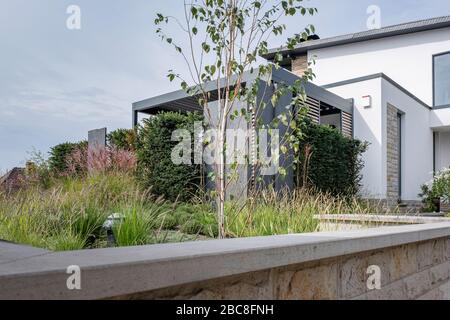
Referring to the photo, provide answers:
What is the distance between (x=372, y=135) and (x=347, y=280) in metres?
8.67

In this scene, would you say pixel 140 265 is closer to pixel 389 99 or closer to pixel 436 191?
pixel 389 99

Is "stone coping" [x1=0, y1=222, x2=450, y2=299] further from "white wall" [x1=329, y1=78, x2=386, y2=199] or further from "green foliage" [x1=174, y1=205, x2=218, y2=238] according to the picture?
"white wall" [x1=329, y1=78, x2=386, y2=199]

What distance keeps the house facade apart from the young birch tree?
21.5 feet

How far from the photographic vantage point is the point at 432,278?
10.0ft

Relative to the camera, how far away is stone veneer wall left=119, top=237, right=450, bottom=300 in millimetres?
1474

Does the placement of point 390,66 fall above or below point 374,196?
above

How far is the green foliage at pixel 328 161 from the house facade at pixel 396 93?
121cm

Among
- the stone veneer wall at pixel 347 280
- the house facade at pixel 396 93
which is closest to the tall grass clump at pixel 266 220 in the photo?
the stone veneer wall at pixel 347 280

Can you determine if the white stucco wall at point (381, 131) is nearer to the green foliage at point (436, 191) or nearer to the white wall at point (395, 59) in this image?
the green foliage at point (436, 191)

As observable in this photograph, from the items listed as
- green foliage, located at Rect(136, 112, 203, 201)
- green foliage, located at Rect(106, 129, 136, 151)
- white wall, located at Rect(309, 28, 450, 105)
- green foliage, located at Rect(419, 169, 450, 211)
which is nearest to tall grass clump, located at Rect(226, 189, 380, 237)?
green foliage, located at Rect(136, 112, 203, 201)

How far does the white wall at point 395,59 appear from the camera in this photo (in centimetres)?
1331
